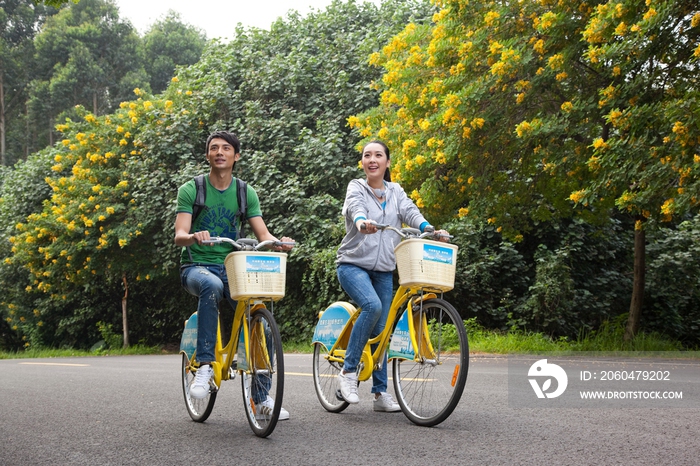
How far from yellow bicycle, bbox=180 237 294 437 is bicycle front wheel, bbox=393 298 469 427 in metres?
0.99

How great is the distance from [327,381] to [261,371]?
1.27 metres

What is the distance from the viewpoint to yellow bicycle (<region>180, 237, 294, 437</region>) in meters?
5.07

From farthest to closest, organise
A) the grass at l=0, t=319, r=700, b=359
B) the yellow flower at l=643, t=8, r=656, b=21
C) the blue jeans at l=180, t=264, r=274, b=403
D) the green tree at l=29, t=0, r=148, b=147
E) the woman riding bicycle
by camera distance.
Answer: the green tree at l=29, t=0, r=148, b=147
the grass at l=0, t=319, r=700, b=359
the yellow flower at l=643, t=8, r=656, b=21
the woman riding bicycle
the blue jeans at l=180, t=264, r=274, b=403

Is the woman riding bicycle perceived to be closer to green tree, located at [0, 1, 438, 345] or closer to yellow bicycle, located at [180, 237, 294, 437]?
yellow bicycle, located at [180, 237, 294, 437]

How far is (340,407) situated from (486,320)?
41.2ft

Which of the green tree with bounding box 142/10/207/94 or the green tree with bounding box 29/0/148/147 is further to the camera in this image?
the green tree with bounding box 142/10/207/94

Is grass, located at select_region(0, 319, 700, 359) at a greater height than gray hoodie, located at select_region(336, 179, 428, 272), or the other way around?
gray hoodie, located at select_region(336, 179, 428, 272)

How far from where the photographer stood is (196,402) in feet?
19.9

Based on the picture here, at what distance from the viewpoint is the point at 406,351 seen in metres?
5.52

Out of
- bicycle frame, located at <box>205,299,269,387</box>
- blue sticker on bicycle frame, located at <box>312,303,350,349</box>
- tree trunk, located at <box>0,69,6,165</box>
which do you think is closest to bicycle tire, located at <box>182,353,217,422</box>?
bicycle frame, located at <box>205,299,269,387</box>

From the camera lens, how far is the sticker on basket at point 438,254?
5.25 m

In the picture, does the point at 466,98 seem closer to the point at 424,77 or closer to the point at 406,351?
the point at 424,77

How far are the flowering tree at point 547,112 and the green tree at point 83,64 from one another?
40281 mm

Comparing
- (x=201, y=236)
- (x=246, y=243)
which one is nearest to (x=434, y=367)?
(x=246, y=243)
